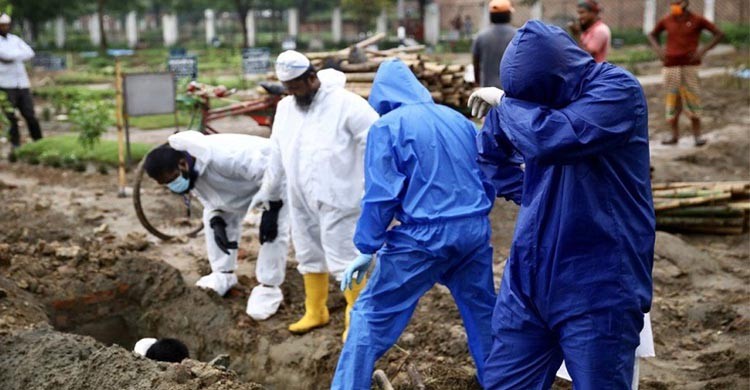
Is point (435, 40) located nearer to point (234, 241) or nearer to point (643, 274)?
point (234, 241)

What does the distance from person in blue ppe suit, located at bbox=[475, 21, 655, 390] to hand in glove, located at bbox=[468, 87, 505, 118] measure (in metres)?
0.33

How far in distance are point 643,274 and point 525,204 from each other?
0.51m

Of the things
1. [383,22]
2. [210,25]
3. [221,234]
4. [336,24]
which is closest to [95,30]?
[210,25]

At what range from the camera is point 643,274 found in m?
3.45

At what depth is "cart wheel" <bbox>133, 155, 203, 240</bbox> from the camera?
799cm

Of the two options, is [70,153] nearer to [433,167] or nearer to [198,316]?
[198,316]

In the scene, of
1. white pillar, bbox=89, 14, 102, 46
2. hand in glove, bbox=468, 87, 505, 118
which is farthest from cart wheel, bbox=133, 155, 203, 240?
white pillar, bbox=89, 14, 102, 46

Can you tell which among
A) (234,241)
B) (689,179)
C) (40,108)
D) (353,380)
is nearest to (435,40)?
(40,108)

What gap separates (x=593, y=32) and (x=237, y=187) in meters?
4.42

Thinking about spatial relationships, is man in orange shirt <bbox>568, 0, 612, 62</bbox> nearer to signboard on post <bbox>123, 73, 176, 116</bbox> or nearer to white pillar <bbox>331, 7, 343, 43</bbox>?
signboard on post <bbox>123, 73, 176, 116</bbox>

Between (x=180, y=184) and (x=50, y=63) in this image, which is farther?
(x=50, y=63)

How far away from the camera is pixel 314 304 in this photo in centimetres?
620

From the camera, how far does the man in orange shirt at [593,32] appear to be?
9.29m

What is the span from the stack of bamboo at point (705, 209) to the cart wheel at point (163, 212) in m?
4.06
